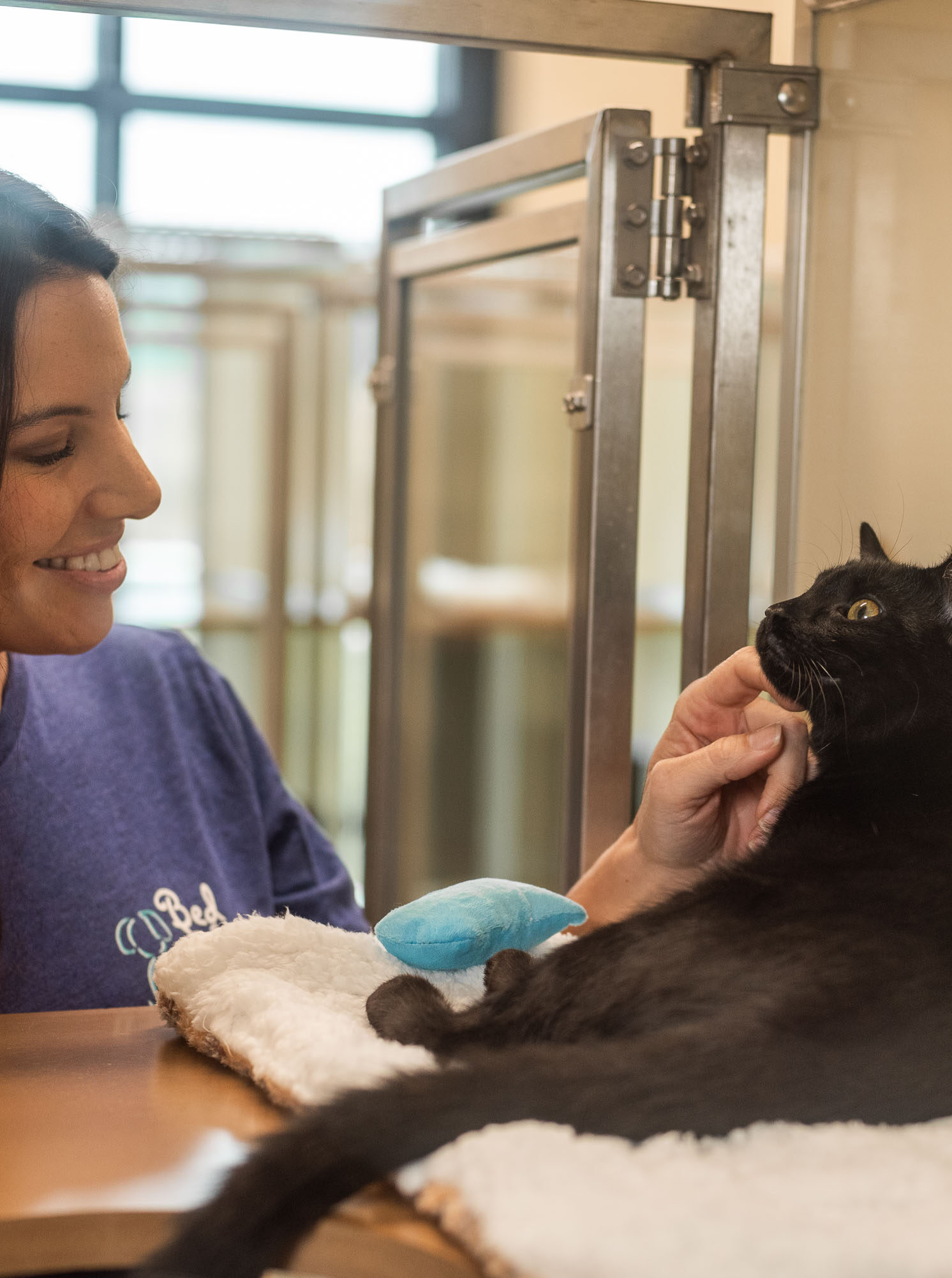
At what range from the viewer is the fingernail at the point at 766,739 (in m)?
0.70

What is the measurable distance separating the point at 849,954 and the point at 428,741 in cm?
152

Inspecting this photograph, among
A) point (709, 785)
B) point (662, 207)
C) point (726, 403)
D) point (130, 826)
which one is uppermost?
point (662, 207)

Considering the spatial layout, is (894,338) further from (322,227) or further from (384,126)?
(384,126)

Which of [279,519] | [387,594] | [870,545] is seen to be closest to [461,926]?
[870,545]

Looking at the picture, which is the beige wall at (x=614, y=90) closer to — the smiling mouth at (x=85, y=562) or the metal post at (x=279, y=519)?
the smiling mouth at (x=85, y=562)

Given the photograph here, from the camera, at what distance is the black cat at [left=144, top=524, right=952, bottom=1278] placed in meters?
0.42

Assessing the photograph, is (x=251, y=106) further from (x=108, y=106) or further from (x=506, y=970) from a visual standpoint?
(x=506, y=970)

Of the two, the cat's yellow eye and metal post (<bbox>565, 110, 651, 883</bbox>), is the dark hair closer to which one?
metal post (<bbox>565, 110, 651, 883</bbox>)

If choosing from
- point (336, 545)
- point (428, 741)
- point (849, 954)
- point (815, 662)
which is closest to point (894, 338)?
point (815, 662)

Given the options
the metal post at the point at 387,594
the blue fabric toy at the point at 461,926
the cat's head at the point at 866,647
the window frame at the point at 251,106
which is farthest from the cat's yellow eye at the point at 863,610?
the window frame at the point at 251,106

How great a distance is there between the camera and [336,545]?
7.41ft

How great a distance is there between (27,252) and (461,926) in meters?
0.49

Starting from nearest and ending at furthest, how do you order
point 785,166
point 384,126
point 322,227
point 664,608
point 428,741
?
1. point 785,166
2. point 664,608
3. point 428,741
4. point 322,227
5. point 384,126

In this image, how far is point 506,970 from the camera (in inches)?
24.5
